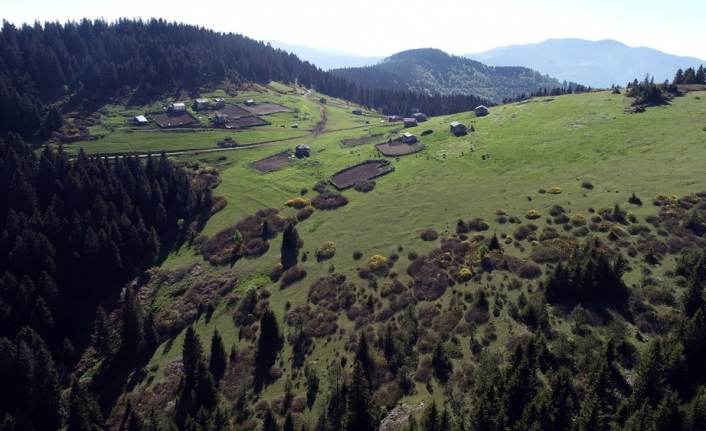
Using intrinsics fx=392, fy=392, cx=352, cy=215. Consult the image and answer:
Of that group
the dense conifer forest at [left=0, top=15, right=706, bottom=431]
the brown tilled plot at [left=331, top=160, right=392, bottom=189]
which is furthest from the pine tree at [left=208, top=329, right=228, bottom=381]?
the brown tilled plot at [left=331, top=160, right=392, bottom=189]

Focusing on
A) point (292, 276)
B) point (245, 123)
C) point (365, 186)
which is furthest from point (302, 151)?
point (292, 276)

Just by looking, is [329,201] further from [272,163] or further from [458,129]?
[458,129]

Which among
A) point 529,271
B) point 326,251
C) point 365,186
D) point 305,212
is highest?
point 365,186

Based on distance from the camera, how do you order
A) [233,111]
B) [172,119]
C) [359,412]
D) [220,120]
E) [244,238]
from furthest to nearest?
[233,111]
[172,119]
[220,120]
[244,238]
[359,412]

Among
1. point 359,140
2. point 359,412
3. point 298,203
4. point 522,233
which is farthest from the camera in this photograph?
point 359,140

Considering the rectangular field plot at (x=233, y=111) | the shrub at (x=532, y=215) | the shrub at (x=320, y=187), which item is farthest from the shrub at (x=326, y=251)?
the rectangular field plot at (x=233, y=111)

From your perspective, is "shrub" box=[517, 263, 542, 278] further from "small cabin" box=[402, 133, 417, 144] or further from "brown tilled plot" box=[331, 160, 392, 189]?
A: "small cabin" box=[402, 133, 417, 144]
